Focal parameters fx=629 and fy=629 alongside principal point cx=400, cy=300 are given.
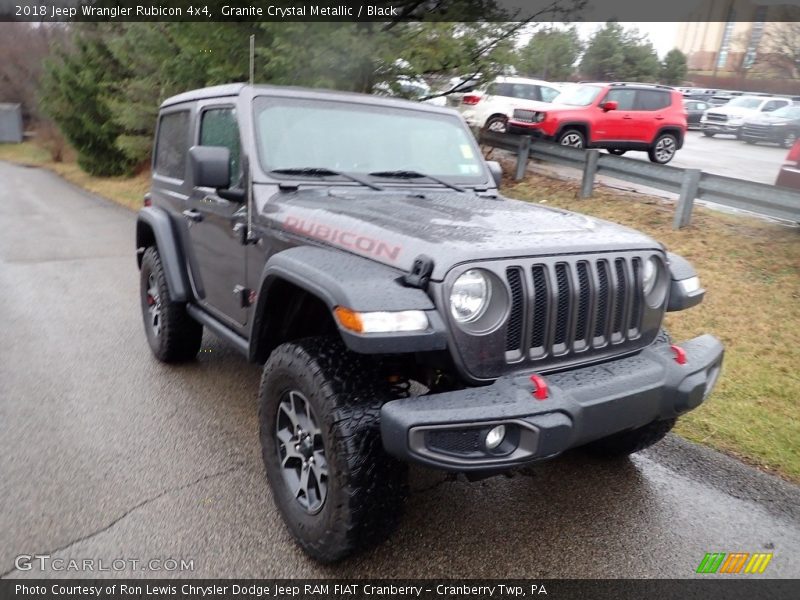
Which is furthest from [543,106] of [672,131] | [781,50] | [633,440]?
[781,50]

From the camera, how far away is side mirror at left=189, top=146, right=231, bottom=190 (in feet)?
10.6

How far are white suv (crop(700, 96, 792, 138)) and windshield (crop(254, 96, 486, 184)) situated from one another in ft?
70.7

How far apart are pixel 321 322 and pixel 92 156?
2031cm

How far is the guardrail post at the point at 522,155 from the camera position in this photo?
34.4 feet

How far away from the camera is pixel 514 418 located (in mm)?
2191

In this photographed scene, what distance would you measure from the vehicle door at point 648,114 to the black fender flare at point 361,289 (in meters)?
11.3

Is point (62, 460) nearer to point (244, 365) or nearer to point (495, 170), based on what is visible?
point (244, 365)

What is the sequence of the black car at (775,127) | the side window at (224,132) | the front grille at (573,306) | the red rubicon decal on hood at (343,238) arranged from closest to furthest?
the front grille at (573,306)
the red rubicon decal on hood at (343,238)
the side window at (224,132)
the black car at (775,127)

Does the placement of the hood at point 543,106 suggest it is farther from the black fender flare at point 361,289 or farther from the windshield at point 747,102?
the windshield at point 747,102

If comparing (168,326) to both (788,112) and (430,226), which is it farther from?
(788,112)

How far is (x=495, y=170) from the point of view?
421 cm

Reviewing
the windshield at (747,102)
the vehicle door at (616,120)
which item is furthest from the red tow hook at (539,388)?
the windshield at (747,102)

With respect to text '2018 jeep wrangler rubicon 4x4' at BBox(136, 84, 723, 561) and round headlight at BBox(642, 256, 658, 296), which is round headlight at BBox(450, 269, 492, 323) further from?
round headlight at BBox(642, 256, 658, 296)

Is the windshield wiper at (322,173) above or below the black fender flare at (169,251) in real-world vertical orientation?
above
